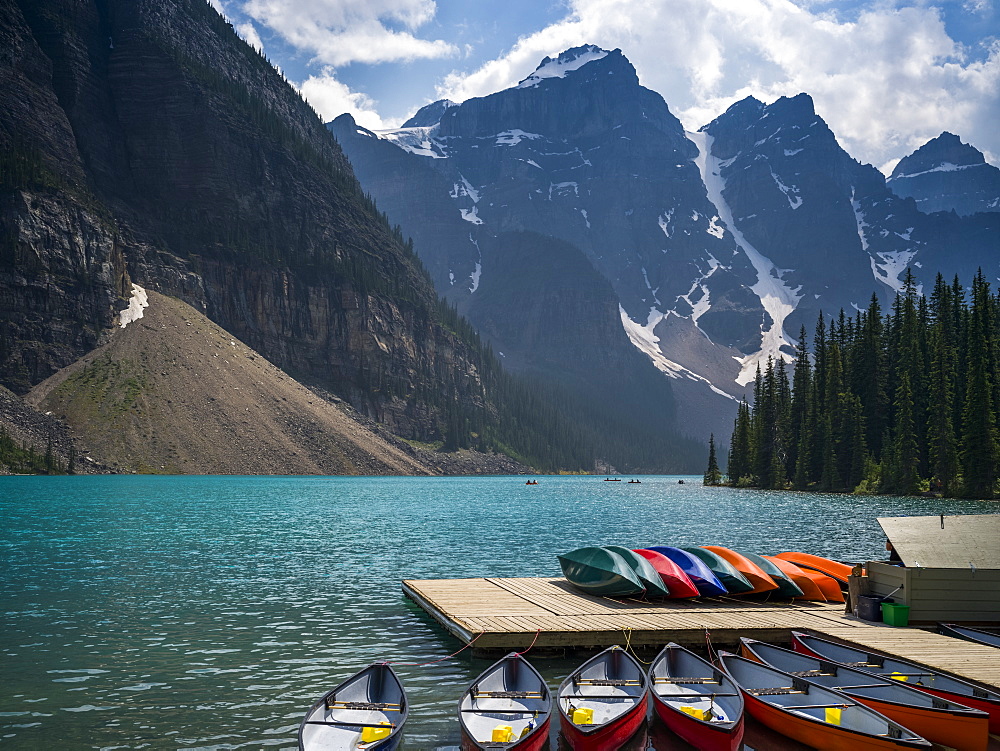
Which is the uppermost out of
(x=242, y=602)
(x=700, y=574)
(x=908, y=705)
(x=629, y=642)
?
(x=700, y=574)

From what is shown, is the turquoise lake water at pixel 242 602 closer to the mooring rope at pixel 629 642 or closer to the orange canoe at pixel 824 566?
the mooring rope at pixel 629 642

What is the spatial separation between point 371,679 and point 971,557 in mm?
18770

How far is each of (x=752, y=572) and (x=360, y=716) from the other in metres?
18.3

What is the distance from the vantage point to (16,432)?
13938 centimetres

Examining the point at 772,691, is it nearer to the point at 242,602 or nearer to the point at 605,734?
the point at 605,734

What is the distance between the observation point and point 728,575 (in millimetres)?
29000

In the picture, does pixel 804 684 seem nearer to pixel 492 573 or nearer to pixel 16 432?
pixel 492 573

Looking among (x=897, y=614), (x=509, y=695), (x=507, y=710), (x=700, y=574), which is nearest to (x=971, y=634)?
(x=897, y=614)

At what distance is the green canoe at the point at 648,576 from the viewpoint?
28328 mm

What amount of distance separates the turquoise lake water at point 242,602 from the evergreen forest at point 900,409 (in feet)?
87.7

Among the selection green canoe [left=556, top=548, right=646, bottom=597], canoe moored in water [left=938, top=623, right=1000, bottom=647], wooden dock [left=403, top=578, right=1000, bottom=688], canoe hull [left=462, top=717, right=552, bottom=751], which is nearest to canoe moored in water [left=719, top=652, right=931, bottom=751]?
wooden dock [left=403, top=578, right=1000, bottom=688]

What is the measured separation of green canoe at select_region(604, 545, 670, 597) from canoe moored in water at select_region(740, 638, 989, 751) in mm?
8756

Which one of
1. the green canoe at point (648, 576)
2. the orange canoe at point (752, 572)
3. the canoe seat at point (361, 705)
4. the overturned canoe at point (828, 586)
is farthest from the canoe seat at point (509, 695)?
the overturned canoe at point (828, 586)

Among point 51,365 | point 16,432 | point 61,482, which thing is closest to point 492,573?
point 61,482
